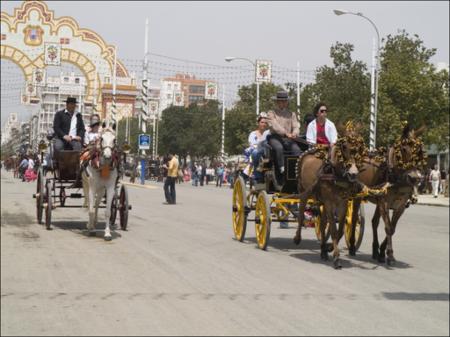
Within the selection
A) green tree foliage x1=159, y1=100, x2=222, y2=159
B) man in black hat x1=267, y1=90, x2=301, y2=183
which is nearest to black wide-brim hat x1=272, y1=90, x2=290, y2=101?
man in black hat x1=267, y1=90, x2=301, y2=183

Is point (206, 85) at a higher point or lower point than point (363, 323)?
higher

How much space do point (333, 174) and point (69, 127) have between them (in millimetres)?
4400

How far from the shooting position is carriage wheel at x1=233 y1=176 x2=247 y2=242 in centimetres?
1408

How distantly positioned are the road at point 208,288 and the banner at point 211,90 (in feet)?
17.1

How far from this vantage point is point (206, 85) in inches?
194

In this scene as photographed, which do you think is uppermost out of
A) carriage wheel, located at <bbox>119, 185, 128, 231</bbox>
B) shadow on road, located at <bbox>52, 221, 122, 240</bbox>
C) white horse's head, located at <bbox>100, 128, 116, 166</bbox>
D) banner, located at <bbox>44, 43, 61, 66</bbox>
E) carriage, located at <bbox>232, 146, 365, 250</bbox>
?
banner, located at <bbox>44, 43, 61, 66</bbox>

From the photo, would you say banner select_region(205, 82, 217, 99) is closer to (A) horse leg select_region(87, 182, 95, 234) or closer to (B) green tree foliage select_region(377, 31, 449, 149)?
(B) green tree foliage select_region(377, 31, 449, 149)

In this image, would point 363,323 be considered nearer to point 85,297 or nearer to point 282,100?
point 85,297

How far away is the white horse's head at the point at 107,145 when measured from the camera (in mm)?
11453

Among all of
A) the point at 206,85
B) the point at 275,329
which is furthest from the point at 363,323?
the point at 206,85

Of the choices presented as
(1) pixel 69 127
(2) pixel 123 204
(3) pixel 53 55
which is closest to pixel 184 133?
(2) pixel 123 204

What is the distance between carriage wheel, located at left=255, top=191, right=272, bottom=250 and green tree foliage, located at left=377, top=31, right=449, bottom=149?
9.32 m

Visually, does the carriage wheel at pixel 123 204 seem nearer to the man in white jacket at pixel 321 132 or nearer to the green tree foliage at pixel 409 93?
the man in white jacket at pixel 321 132

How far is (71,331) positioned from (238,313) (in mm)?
4617
